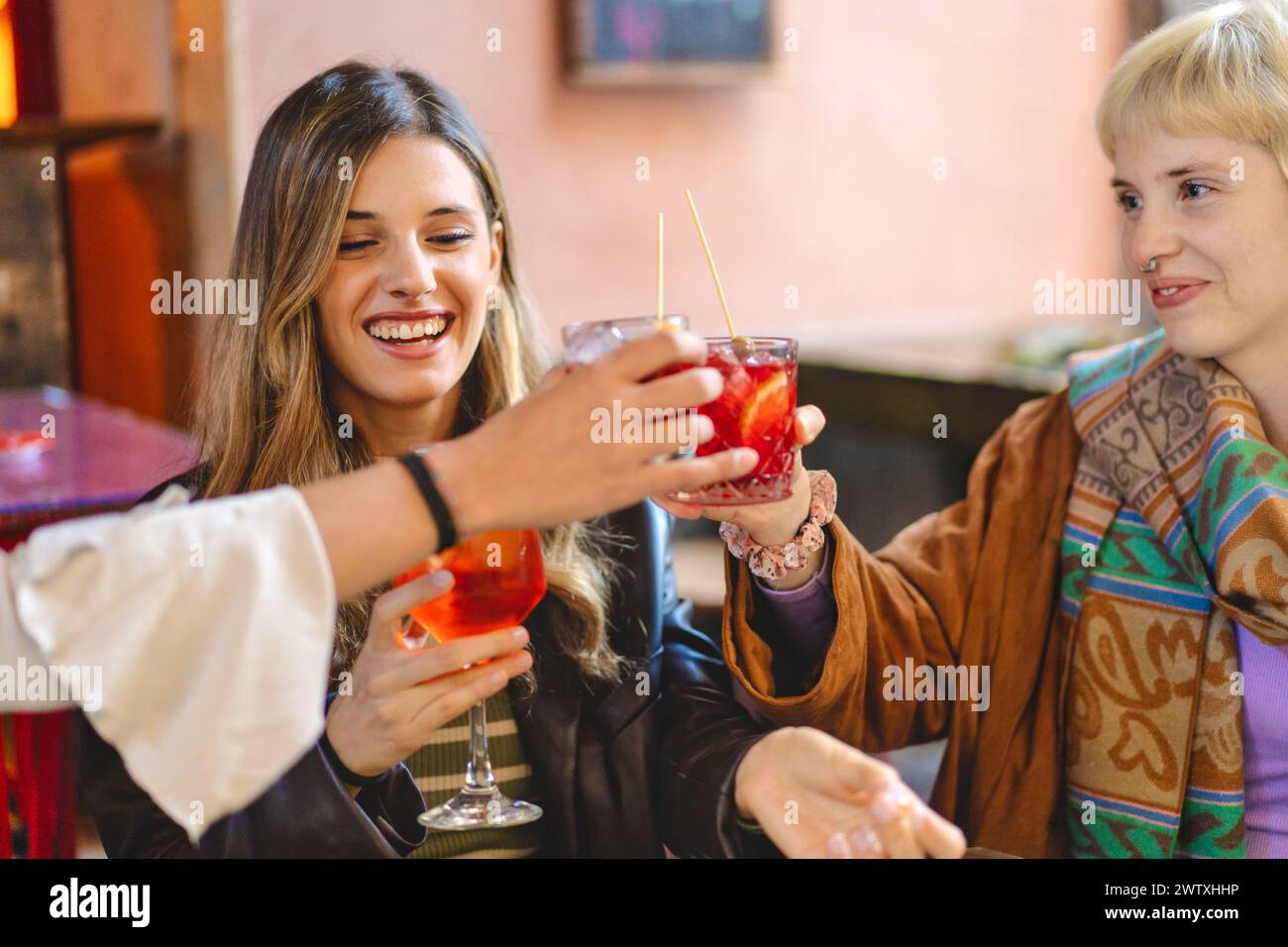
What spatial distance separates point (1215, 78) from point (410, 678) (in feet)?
3.78

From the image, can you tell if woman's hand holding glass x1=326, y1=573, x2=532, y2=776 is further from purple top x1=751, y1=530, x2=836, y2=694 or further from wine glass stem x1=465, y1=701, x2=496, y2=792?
purple top x1=751, y1=530, x2=836, y2=694

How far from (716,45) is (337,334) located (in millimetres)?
3285

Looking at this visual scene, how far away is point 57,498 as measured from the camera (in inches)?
97.4

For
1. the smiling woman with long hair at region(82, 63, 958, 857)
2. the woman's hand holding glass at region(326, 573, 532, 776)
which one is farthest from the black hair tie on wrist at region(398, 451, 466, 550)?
the smiling woman with long hair at region(82, 63, 958, 857)

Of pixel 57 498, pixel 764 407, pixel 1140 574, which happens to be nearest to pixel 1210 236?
pixel 1140 574

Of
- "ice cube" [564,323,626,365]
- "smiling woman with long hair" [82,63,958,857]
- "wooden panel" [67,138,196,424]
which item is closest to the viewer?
"ice cube" [564,323,626,365]

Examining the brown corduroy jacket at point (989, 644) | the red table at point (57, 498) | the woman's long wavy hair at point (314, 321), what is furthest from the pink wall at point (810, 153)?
the brown corduroy jacket at point (989, 644)

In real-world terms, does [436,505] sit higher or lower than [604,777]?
higher

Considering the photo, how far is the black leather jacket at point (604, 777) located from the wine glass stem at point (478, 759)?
91 millimetres

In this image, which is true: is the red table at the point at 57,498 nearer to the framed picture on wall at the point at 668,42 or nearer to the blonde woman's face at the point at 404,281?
the blonde woman's face at the point at 404,281

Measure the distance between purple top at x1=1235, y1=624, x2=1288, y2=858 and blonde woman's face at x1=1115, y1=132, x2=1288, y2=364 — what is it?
37cm

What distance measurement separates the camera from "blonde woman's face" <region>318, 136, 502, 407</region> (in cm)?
157

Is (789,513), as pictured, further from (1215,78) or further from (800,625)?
(1215,78)
